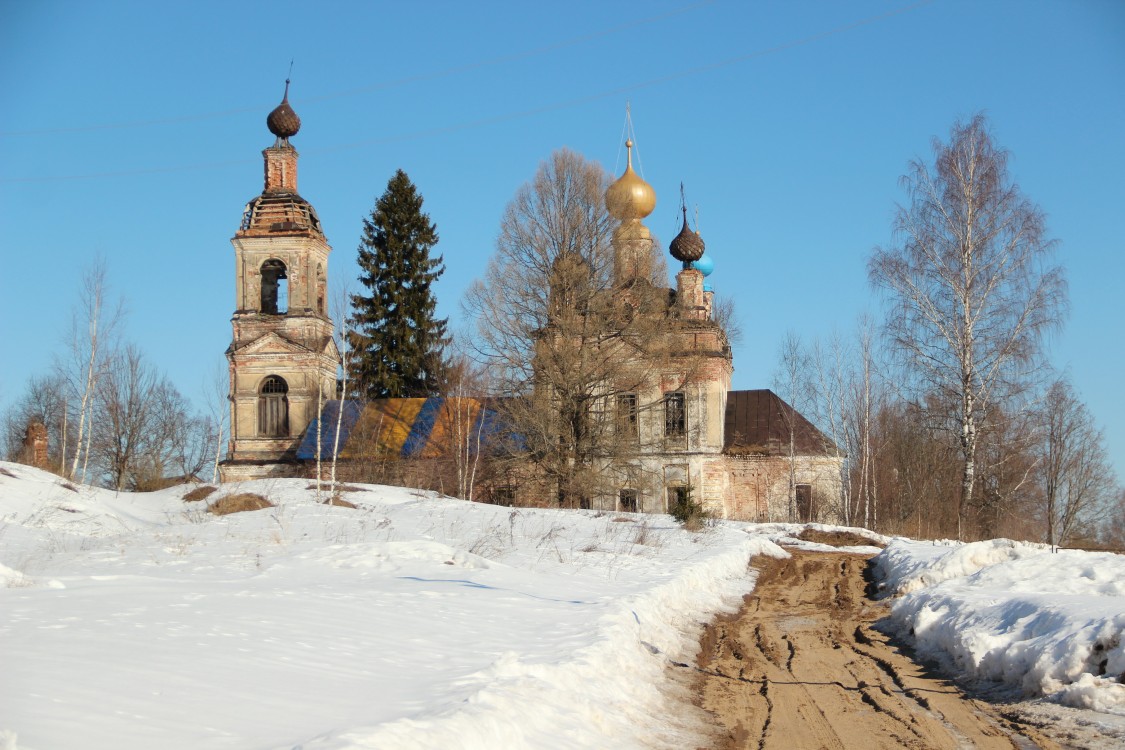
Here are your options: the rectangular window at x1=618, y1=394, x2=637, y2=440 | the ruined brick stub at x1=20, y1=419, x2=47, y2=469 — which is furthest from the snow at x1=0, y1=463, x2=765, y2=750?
the ruined brick stub at x1=20, y1=419, x2=47, y2=469

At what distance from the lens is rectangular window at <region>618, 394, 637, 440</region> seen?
2900 cm

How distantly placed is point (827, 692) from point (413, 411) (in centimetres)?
3438

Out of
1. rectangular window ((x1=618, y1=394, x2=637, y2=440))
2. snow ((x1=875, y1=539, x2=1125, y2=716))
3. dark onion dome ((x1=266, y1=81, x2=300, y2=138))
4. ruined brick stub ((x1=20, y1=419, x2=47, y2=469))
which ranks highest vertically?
dark onion dome ((x1=266, y1=81, x2=300, y2=138))

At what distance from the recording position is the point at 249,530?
1638cm

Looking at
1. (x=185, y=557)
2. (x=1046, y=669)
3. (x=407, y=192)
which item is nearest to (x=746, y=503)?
(x=407, y=192)

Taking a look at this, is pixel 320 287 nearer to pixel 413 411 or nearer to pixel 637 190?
pixel 413 411

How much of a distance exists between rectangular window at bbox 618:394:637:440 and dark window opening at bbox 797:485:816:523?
9450 millimetres

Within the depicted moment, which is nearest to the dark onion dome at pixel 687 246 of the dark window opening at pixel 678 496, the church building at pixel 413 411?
the church building at pixel 413 411

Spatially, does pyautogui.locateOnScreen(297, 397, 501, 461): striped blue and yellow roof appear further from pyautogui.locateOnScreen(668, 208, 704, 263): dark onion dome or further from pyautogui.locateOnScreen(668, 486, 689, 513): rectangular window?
pyautogui.locateOnScreen(668, 208, 704, 263): dark onion dome

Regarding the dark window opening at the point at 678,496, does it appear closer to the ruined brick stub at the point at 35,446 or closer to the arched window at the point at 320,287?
the arched window at the point at 320,287

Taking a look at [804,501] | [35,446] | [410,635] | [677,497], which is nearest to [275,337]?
[35,446]

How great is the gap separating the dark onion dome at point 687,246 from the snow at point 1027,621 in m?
27.8

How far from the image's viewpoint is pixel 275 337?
40594 mm

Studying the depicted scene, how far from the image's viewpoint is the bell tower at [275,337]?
40.6 m
